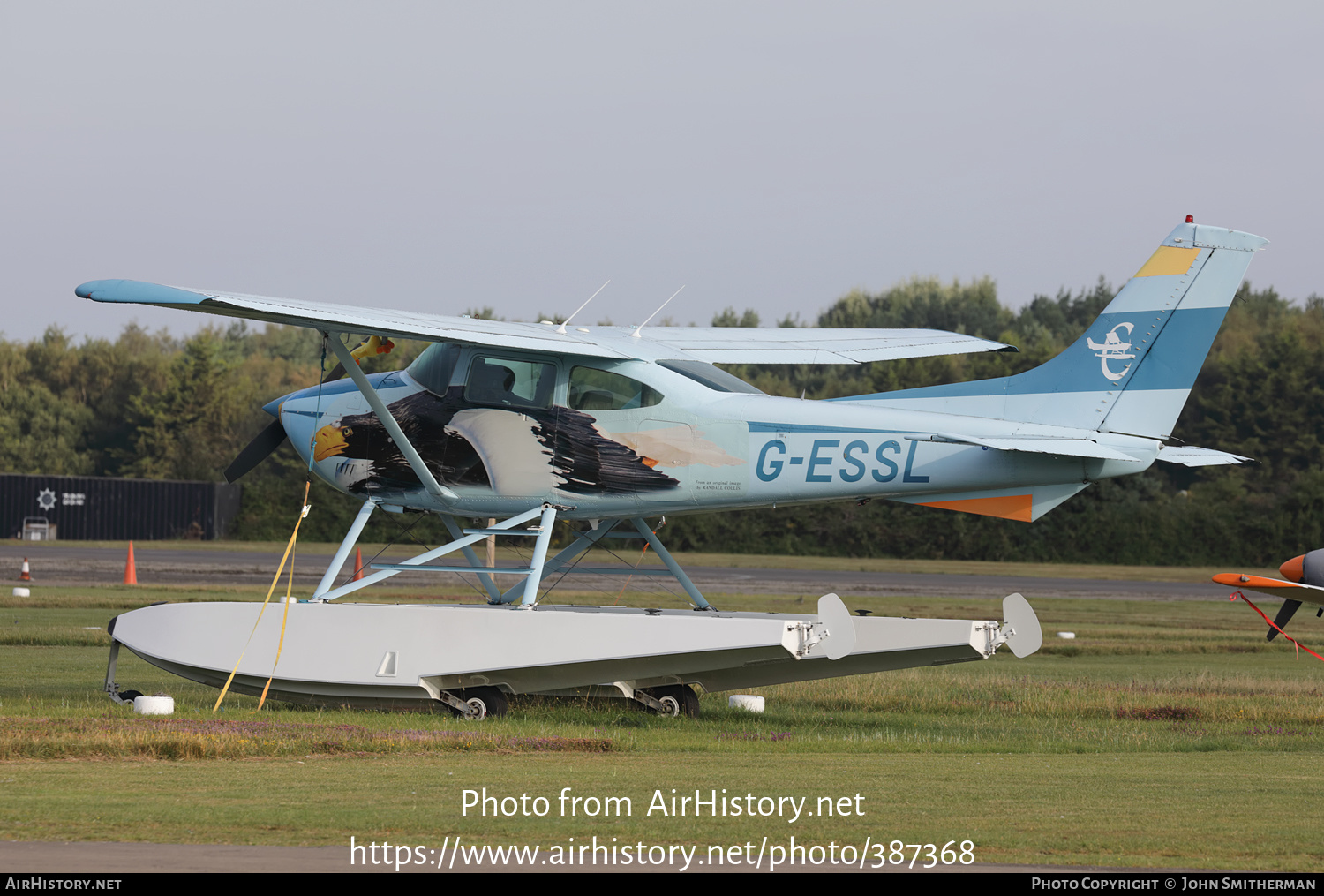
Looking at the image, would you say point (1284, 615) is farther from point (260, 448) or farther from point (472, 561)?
point (260, 448)

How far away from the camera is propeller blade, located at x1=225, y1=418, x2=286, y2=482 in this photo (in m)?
16.1

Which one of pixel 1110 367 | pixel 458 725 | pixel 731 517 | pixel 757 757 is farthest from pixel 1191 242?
pixel 731 517

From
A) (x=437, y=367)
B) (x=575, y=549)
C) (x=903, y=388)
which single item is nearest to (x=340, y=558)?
(x=437, y=367)

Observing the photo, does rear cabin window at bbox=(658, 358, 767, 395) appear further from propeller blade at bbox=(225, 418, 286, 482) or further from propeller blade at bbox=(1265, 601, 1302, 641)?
propeller blade at bbox=(1265, 601, 1302, 641)

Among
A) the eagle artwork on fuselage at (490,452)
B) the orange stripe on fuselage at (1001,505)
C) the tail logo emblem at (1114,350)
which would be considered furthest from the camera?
the eagle artwork on fuselage at (490,452)

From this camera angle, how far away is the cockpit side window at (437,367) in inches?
585

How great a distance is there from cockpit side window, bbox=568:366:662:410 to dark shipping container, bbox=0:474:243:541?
51.5m

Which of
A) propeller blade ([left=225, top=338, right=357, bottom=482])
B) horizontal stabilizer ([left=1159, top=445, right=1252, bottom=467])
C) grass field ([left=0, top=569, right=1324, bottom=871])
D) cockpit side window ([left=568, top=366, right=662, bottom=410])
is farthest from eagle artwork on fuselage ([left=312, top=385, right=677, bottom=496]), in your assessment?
horizontal stabilizer ([left=1159, top=445, right=1252, bottom=467])

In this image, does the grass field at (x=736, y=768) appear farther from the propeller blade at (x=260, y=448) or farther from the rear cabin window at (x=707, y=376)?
the rear cabin window at (x=707, y=376)

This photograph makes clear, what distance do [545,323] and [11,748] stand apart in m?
6.96

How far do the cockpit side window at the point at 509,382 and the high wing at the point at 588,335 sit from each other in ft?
1.08

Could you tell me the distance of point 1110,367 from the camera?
13.5m

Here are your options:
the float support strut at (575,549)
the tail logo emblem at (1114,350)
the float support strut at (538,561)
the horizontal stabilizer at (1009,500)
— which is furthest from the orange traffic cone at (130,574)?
the tail logo emblem at (1114,350)

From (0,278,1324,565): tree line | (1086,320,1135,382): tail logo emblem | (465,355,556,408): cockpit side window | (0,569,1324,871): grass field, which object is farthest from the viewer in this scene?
(0,278,1324,565): tree line
